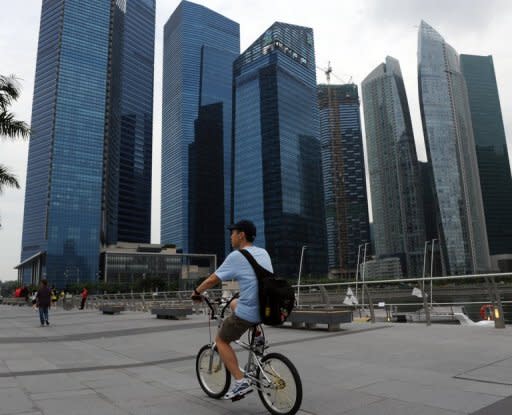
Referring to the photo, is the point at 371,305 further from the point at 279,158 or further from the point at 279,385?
the point at 279,158

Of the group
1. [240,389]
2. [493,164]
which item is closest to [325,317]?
[240,389]

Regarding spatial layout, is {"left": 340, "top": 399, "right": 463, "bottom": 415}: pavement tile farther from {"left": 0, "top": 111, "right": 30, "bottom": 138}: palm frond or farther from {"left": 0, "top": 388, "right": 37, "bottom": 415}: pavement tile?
{"left": 0, "top": 111, "right": 30, "bottom": 138}: palm frond

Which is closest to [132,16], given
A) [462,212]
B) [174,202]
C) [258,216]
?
[174,202]

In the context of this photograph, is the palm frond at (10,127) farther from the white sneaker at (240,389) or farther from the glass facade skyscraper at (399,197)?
the glass facade skyscraper at (399,197)

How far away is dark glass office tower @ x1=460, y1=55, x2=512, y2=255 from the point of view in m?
176

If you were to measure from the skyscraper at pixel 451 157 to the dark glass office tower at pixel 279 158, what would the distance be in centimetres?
4291

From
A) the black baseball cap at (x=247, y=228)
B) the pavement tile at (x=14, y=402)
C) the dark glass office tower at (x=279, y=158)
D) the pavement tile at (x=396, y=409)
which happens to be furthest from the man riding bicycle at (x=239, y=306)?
the dark glass office tower at (x=279, y=158)

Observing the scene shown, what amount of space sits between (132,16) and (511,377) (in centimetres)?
21627

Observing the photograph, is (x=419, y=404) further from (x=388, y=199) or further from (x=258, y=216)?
(x=388, y=199)

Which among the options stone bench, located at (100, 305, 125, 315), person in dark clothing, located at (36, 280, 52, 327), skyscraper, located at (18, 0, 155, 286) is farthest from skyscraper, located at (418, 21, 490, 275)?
person in dark clothing, located at (36, 280, 52, 327)

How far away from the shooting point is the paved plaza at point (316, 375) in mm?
4234

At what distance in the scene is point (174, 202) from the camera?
652ft

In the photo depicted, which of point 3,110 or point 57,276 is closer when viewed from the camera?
point 3,110

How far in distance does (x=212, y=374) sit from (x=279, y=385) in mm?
1187
